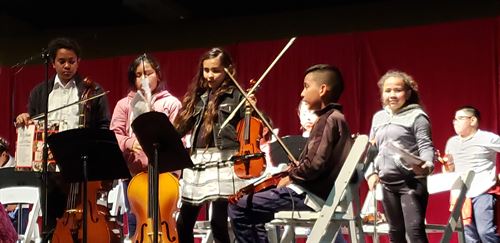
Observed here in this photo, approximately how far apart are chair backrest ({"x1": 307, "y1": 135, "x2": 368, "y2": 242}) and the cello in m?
1.23

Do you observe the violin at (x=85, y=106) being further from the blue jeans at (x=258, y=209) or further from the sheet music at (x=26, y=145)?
the blue jeans at (x=258, y=209)

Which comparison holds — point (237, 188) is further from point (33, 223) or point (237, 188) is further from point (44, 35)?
point (44, 35)

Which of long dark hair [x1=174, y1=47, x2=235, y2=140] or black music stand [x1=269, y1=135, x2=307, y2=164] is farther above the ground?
long dark hair [x1=174, y1=47, x2=235, y2=140]

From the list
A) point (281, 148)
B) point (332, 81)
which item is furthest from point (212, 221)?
point (281, 148)

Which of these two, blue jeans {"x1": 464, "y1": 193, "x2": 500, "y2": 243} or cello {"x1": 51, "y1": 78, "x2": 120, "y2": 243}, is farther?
blue jeans {"x1": 464, "y1": 193, "x2": 500, "y2": 243}

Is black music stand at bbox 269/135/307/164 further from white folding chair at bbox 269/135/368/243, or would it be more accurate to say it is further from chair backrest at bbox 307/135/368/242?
chair backrest at bbox 307/135/368/242

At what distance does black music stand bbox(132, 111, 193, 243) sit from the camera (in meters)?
3.70

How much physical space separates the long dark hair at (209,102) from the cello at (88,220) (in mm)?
587

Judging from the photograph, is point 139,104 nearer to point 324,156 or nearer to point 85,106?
point 85,106

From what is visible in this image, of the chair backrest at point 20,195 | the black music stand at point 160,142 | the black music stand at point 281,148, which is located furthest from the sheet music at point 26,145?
the black music stand at point 281,148

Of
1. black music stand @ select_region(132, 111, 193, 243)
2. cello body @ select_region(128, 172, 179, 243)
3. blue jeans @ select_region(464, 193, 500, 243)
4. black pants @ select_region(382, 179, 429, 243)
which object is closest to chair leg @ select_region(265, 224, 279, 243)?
black pants @ select_region(382, 179, 429, 243)

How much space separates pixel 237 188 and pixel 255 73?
447 cm

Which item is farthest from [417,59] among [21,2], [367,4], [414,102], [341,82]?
[21,2]

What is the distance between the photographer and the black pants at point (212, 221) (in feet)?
13.1
